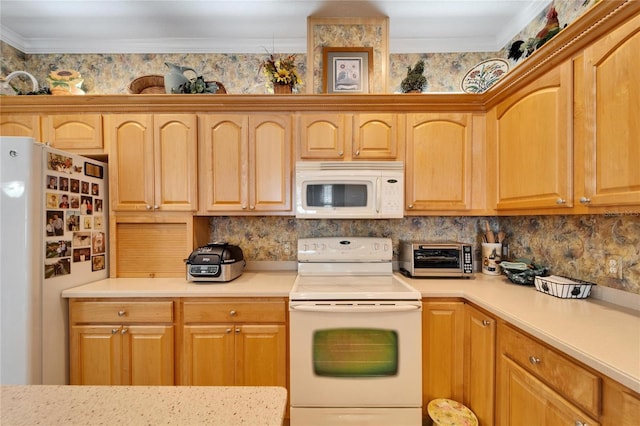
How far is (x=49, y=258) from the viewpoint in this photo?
1593 millimetres

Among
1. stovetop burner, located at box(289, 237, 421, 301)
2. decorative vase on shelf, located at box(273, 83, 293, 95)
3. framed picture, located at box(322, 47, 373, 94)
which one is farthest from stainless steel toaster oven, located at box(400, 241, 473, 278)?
decorative vase on shelf, located at box(273, 83, 293, 95)

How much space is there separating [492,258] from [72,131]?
3.26 m

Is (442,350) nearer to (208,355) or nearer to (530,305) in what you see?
(530,305)

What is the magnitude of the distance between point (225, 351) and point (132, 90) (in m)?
1.99

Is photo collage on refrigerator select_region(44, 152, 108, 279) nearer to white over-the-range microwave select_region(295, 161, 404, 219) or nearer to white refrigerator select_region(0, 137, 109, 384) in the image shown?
white refrigerator select_region(0, 137, 109, 384)

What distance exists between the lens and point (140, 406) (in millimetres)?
621

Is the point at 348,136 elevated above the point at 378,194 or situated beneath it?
elevated above

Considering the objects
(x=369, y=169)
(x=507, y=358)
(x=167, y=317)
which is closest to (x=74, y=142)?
(x=167, y=317)

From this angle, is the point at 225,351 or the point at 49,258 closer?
the point at 49,258

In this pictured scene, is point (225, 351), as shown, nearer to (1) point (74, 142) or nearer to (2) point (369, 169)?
(2) point (369, 169)

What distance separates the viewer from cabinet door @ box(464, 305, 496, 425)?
1.45 meters

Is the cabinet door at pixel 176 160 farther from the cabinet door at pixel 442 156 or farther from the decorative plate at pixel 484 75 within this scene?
the decorative plate at pixel 484 75

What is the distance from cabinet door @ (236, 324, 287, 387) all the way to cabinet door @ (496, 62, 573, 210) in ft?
5.46

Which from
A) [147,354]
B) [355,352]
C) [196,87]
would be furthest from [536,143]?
[147,354]
